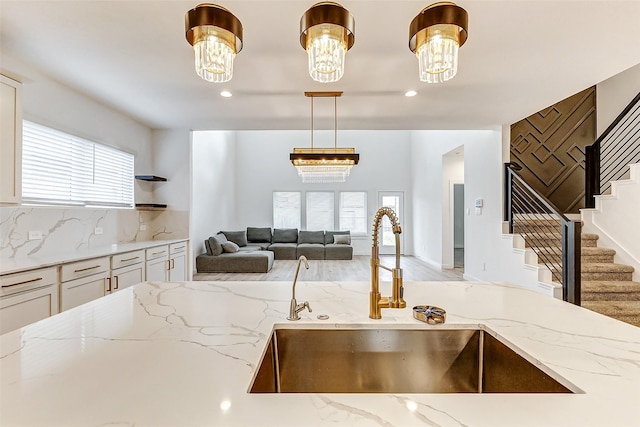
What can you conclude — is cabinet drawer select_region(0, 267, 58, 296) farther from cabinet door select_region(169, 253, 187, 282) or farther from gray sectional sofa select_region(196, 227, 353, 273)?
gray sectional sofa select_region(196, 227, 353, 273)

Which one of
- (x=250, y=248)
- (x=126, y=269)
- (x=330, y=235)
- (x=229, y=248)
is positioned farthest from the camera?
(x=330, y=235)

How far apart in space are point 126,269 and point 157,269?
2.21 ft

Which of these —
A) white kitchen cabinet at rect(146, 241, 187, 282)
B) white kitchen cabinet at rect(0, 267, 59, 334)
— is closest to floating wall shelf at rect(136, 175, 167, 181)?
white kitchen cabinet at rect(146, 241, 187, 282)

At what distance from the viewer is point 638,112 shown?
171 inches

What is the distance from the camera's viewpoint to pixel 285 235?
29.3ft

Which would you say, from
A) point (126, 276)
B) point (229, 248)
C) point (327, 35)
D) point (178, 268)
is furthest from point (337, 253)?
point (327, 35)

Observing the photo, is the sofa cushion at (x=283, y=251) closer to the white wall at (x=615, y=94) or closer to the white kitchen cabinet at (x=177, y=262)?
the white kitchen cabinet at (x=177, y=262)

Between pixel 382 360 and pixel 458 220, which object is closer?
pixel 382 360

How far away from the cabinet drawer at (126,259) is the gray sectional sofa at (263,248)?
3044 mm

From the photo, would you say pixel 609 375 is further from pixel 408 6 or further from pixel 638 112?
pixel 638 112

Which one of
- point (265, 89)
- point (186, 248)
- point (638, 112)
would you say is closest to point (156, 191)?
point (186, 248)

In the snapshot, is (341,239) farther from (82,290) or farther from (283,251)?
(82,290)

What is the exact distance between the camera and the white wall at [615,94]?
468 centimetres

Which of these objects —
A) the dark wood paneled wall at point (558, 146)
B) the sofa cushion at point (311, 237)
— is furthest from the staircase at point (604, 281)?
the sofa cushion at point (311, 237)
